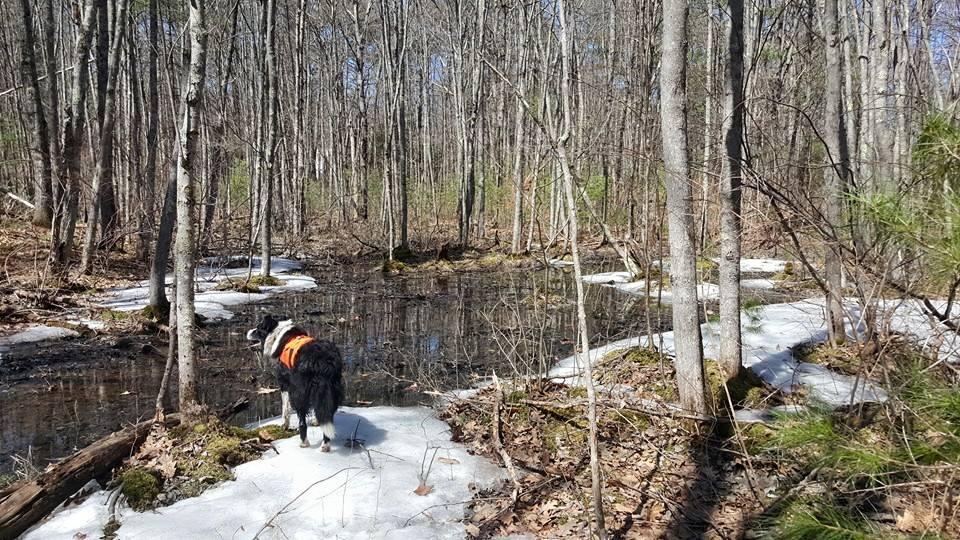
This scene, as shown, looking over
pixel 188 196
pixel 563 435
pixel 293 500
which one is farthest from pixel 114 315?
pixel 563 435

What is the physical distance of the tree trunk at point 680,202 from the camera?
450cm

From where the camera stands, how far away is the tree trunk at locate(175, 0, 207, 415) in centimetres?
462

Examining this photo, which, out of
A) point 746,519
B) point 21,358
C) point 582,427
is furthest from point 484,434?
point 21,358

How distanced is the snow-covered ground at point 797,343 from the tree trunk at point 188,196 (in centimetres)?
362

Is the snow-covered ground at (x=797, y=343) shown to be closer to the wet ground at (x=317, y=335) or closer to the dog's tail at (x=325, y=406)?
the wet ground at (x=317, y=335)

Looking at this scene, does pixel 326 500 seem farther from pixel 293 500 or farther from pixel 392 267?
pixel 392 267

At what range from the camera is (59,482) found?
3.73 meters

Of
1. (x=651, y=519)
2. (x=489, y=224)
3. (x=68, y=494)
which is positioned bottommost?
(x=651, y=519)

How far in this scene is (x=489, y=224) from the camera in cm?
2791

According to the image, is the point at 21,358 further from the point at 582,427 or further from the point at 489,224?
the point at 489,224

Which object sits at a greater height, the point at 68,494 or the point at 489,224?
the point at 489,224

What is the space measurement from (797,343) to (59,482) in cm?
772

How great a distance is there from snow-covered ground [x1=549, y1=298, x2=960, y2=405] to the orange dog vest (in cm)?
272

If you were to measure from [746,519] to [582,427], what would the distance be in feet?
5.21
